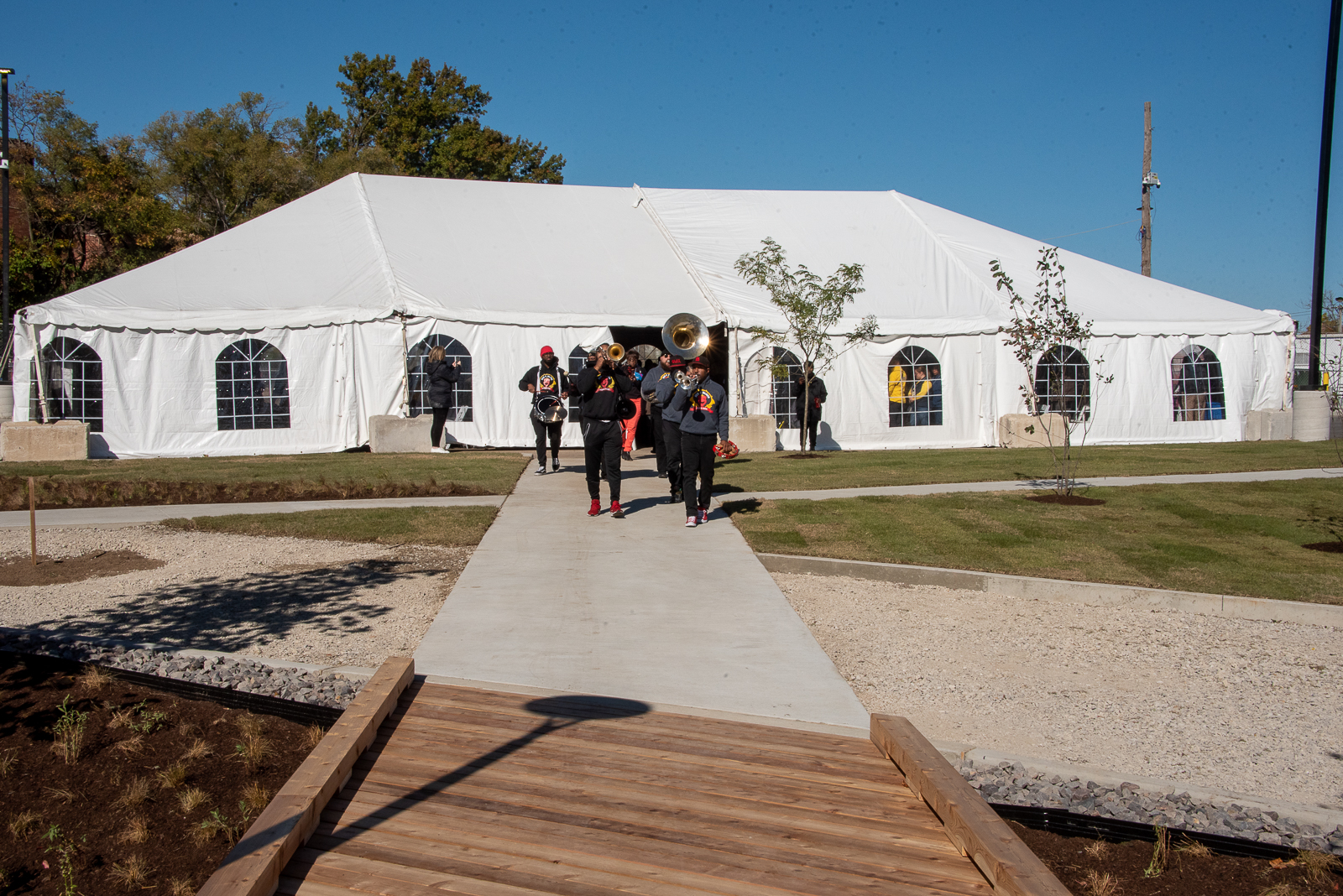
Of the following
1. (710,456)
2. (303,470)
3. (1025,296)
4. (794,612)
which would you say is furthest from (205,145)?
(794,612)

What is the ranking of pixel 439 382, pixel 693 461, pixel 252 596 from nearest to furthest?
1. pixel 252 596
2. pixel 693 461
3. pixel 439 382

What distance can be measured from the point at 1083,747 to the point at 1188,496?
866cm

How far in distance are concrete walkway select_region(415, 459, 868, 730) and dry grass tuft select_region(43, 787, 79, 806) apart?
1.80m

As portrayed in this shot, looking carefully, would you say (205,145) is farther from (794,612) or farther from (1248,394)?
(794,612)

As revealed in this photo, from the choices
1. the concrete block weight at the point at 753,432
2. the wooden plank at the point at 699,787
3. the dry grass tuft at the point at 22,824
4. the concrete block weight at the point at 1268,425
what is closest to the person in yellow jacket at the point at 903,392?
the concrete block weight at the point at 753,432

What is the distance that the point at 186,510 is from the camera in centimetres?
1147

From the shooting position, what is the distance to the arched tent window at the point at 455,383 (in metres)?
19.3

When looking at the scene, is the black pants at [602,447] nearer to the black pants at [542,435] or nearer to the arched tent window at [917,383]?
the black pants at [542,435]

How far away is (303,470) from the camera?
49.9 feet

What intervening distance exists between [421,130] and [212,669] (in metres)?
51.9

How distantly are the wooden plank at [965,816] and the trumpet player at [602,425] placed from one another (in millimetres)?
6453

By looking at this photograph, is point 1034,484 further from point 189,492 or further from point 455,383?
point 189,492

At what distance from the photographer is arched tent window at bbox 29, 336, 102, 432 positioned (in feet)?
58.9

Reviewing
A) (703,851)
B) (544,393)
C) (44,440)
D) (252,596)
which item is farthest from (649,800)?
(44,440)
